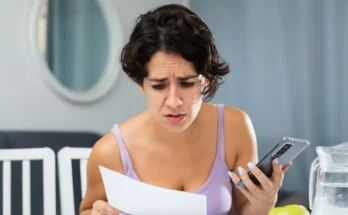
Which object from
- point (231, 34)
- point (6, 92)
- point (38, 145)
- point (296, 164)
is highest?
point (231, 34)

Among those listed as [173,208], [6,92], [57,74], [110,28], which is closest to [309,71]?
[110,28]

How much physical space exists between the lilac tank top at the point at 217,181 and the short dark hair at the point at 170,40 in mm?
244

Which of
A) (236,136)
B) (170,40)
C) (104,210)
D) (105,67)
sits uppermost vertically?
(170,40)

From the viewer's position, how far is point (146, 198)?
1019 millimetres

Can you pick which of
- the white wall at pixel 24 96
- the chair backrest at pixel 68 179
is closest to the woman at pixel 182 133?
the chair backrest at pixel 68 179

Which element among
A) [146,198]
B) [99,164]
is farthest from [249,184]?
[99,164]

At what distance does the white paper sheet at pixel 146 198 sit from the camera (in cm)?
99

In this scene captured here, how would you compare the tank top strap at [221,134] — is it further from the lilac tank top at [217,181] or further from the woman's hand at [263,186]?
the woman's hand at [263,186]

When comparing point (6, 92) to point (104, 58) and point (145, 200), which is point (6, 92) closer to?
point (104, 58)

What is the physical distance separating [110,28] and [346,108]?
127 cm

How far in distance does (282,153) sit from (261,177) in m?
0.07

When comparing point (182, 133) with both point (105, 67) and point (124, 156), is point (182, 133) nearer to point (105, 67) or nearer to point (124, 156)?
point (124, 156)

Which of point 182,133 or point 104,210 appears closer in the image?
point 104,210

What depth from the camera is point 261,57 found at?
2.79 meters
